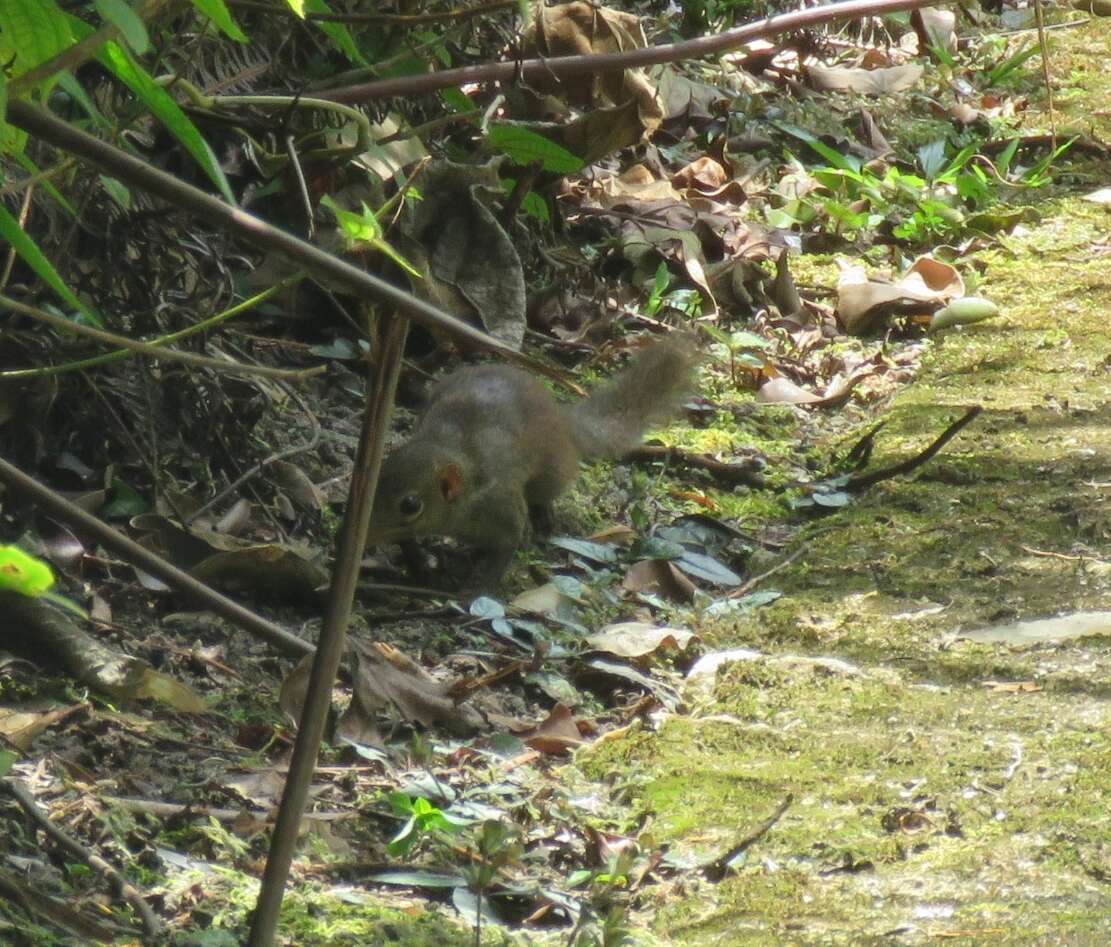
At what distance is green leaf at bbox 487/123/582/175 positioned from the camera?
175 inches

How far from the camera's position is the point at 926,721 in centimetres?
304

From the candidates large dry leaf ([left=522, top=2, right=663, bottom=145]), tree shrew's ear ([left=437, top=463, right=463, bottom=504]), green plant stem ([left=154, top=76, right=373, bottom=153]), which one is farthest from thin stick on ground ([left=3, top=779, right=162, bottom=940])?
large dry leaf ([left=522, top=2, right=663, bottom=145])

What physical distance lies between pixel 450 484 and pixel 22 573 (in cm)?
376

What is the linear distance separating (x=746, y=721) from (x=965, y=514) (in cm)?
123

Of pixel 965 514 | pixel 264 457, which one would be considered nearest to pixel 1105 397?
pixel 965 514

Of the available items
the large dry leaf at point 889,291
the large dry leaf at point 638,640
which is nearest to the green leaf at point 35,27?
the large dry leaf at point 638,640

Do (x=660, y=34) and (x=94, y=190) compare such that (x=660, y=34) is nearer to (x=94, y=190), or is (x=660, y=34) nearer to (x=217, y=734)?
(x=94, y=190)

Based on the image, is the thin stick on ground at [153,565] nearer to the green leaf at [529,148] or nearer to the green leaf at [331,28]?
the green leaf at [331,28]

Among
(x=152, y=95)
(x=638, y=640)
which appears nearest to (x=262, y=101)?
(x=638, y=640)

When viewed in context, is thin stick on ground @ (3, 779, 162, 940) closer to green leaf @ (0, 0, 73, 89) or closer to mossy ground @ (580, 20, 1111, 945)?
mossy ground @ (580, 20, 1111, 945)

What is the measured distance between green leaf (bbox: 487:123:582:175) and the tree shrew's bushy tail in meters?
0.59

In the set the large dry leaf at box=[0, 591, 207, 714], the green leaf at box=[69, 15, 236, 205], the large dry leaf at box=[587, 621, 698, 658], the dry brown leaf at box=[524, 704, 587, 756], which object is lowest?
the large dry leaf at box=[587, 621, 698, 658]

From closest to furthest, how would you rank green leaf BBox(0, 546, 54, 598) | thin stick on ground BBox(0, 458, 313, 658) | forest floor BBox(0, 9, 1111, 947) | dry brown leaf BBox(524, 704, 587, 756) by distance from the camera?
1. green leaf BBox(0, 546, 54, 598)
2. thin stick on ground BBox(0, 458, 313, 658)
3. forest floor BBox(0, 9, 1111, 947)
4. dry brown leaf BBox(524, 704, 587, 756)

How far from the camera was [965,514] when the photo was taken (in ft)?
13.4
